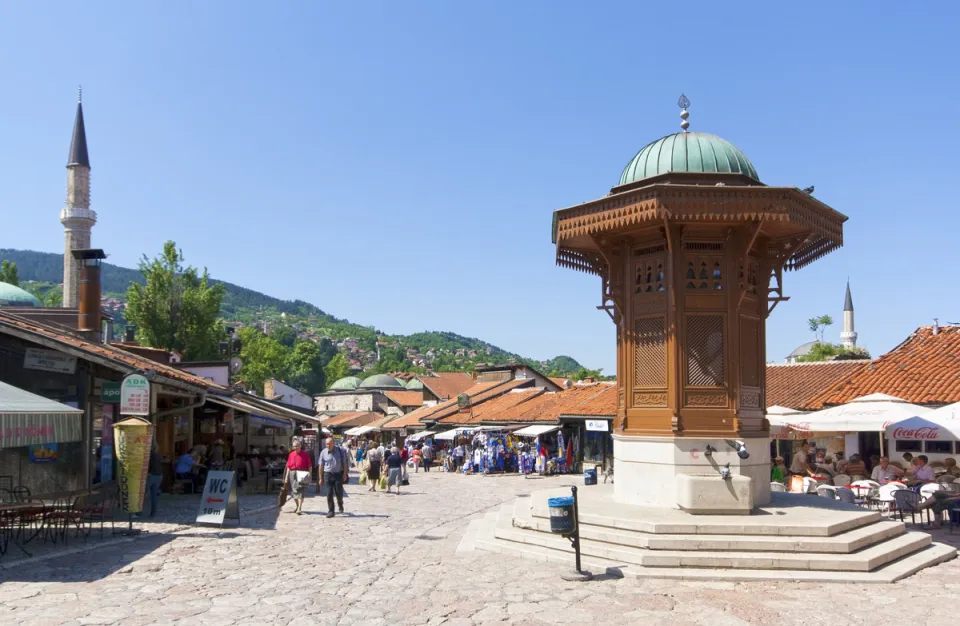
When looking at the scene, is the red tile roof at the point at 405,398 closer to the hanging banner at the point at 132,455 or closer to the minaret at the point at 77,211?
the minaret at the point at 77,211

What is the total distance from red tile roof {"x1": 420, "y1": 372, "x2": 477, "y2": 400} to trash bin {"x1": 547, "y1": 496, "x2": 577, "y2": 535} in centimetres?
5038

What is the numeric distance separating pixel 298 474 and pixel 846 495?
10186 mm

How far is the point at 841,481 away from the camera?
1498 centimetres

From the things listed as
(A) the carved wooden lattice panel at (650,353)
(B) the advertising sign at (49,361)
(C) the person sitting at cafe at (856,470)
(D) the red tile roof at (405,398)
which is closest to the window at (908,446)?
(C) the person sitting at cafe at (856,470)

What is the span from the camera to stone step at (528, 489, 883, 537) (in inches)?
379

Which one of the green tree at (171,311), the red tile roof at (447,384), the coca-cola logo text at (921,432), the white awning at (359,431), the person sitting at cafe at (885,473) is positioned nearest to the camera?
the coca-cola logo text at (921,432)

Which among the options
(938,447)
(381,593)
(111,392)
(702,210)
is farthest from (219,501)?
(938,447)

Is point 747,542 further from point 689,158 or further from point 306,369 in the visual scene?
point 306,369

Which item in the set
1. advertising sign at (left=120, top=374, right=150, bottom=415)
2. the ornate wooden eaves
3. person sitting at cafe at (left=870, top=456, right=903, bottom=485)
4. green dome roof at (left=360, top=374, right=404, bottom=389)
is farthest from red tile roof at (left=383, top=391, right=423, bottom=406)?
the ornate wooden eaves

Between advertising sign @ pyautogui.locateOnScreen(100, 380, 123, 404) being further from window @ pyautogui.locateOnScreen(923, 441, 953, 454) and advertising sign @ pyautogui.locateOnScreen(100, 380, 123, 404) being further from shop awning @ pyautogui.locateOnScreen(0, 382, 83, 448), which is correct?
window @ pyautogui.locateOnScreen(923, 441, 953, 454)

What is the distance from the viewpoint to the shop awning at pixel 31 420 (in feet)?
30.8

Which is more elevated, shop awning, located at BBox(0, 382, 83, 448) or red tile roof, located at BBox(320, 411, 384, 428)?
shop awning, located at BBox(0, 382, 83, 448)

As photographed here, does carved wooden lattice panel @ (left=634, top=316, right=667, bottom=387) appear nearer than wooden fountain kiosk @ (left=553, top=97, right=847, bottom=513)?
No

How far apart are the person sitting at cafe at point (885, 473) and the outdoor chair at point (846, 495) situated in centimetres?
108
